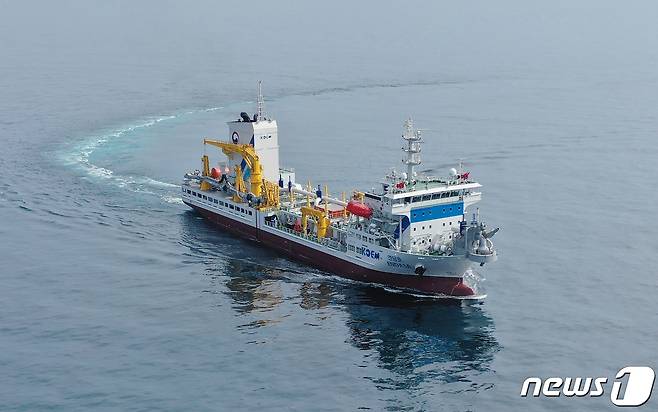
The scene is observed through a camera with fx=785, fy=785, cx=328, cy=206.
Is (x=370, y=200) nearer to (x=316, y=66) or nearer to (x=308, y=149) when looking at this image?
(x=308, y=149)

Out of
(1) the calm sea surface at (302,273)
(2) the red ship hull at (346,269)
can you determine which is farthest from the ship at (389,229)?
(1) the calm sea surface at (302,273)

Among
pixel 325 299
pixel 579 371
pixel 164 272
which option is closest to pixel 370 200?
pixel 325 299

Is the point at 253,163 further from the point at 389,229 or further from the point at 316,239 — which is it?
the point at 389,229

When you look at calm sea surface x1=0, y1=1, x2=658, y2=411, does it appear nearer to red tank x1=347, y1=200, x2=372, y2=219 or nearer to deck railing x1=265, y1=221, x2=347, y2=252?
deck railing x1=265, y1=221, x2=347, y2=252

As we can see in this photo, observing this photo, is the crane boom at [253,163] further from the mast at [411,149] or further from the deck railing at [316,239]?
the mast at [411,149]

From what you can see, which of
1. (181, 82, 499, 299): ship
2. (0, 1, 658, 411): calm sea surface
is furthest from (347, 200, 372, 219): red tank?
(0, 1, 658, 411): calm sea surface

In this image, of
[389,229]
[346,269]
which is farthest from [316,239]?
[389,229]
